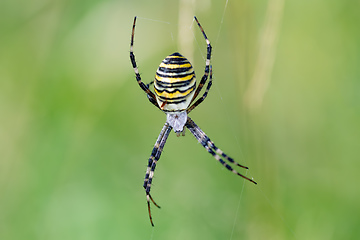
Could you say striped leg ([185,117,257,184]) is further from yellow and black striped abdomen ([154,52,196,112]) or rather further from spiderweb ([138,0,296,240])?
yellow and black striped abdomen ([154,52,196,112])

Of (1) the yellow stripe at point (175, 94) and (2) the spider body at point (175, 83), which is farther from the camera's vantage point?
(1) the yellow stripe at point (175, 94)

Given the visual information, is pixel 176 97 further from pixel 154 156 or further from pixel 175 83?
pixel 154 156

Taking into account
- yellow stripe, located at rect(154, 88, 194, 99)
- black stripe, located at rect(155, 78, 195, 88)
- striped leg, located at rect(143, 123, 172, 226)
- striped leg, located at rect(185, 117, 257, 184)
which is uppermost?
black stripe, located at rect(155, 78, 195, 88)

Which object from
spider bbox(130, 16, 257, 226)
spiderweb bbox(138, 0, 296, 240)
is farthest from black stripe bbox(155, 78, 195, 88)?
spiderweb bbox(138, 0, 296, 240)
